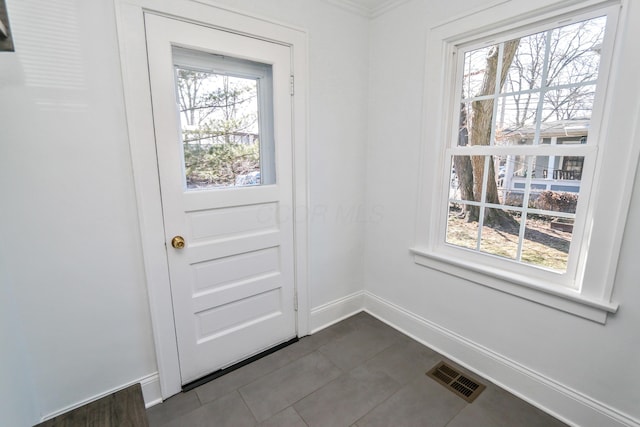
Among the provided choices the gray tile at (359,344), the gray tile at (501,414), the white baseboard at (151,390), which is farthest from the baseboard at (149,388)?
the gray tile at (501,414)

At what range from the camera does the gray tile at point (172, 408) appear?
1.58m

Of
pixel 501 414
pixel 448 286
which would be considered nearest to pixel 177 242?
pixel 448 286

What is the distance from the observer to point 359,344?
2205 mm

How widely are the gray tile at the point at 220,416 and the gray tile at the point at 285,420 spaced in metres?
0.09

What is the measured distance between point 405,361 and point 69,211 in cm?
215

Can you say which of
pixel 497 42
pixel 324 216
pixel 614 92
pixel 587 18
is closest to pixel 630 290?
pixel 614 92

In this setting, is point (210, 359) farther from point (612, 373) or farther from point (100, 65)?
point (612, 373)

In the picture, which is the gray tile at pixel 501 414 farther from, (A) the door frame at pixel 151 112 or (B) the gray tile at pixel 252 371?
(A) the door frame at pixel 151 112

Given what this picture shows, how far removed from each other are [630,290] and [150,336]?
7.99 feet

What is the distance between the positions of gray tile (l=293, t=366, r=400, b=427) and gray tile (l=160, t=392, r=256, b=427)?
29 cm

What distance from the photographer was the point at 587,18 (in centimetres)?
139

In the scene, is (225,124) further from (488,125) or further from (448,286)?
(448,286)

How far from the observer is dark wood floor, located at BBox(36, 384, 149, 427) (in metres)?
1.32

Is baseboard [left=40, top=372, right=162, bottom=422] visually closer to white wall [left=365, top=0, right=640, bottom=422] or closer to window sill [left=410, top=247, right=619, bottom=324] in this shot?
white wall [left=365, top=0, right=640, bottom=422]
